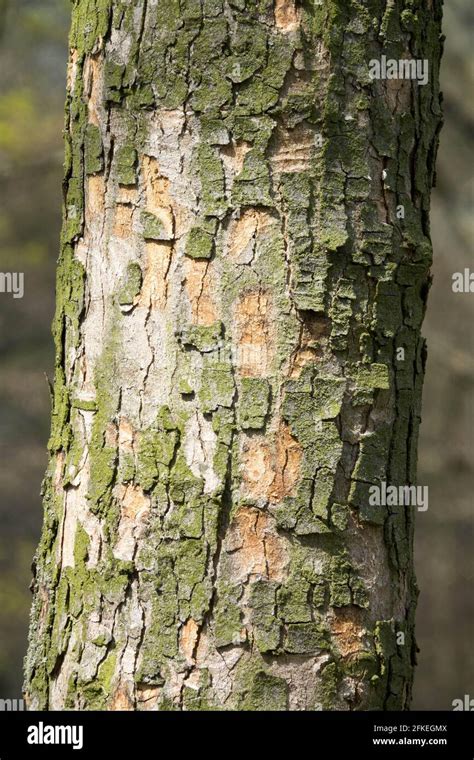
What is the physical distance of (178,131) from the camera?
A: 6.17 feet

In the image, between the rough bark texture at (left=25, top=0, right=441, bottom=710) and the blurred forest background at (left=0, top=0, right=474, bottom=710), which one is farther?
the blurred forest background at (left=0, top=0, right=474, bottom=710)

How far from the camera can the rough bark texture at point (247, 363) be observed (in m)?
1.83

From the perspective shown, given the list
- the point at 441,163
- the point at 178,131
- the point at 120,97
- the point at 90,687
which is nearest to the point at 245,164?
the point at 178,131

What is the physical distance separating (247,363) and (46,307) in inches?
278

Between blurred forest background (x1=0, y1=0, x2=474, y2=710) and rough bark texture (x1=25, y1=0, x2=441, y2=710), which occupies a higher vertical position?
blurred forest background (x1=0, y1=0, x2=474, y2=710)

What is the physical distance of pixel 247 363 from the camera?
1.84 m

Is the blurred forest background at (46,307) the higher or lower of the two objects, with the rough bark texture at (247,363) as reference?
higher

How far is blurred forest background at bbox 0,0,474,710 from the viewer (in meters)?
7.89

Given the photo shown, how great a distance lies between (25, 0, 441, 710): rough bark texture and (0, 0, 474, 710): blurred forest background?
6153 mm

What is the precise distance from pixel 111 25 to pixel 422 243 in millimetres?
850

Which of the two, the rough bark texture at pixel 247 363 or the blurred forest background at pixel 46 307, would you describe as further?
the blurred forest background at pixel 46 307

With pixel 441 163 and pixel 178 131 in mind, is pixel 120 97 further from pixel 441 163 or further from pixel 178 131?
pixel 441 163

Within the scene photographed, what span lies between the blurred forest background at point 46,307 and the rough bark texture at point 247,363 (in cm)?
615

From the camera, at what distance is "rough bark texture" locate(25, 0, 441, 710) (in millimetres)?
1825
